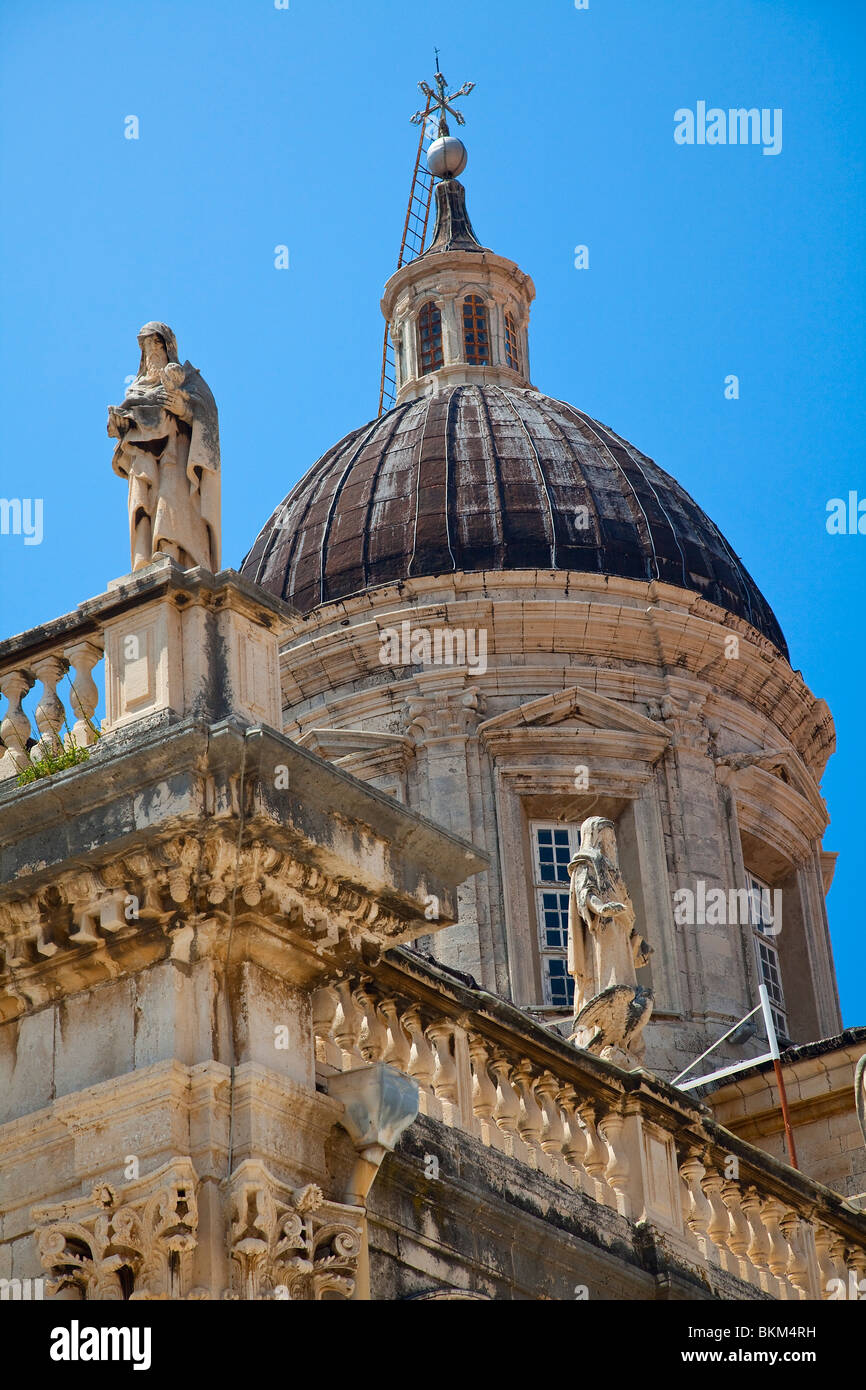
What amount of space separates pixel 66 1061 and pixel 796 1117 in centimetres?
1257

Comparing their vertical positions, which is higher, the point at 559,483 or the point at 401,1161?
the point at 559,483

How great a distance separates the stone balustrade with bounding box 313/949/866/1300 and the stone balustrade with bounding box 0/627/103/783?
181cm

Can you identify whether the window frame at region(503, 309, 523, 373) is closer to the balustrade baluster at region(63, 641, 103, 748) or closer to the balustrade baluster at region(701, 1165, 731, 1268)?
the balustrade baluster at region(701, 1165, 731, 1268)

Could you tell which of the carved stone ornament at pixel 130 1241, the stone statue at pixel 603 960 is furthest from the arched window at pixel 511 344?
the carved stone ornament at pixel 130 1241

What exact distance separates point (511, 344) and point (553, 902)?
11003mm

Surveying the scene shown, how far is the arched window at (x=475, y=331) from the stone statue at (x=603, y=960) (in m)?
18.3

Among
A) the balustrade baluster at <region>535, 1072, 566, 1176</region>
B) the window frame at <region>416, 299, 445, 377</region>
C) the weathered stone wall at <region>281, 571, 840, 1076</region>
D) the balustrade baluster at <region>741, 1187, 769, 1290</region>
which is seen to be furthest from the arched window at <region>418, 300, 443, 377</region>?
the balustrade baluster at <region>535, 1072, 566, 1176</region>

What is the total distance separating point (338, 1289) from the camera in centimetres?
1120

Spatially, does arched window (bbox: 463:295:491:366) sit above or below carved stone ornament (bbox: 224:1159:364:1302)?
above

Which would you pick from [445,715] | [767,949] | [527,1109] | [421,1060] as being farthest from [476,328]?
[421,1060]

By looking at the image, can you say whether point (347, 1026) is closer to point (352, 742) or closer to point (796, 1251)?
point (796, 1251)

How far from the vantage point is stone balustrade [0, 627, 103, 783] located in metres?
12.4
